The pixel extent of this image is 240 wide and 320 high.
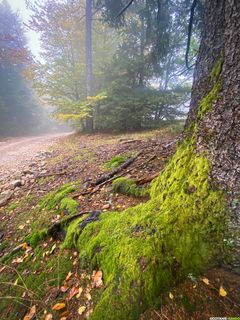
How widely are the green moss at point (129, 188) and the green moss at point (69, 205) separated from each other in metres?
0.59

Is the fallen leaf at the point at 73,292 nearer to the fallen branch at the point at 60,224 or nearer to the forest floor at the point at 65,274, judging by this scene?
the forest floor at the point at 65,274

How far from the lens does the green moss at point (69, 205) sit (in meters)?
2.62

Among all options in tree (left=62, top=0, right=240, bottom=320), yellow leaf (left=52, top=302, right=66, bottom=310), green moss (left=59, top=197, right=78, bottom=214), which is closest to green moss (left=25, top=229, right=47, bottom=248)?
green moss (left=59, top=197, right=78, bottom=214)

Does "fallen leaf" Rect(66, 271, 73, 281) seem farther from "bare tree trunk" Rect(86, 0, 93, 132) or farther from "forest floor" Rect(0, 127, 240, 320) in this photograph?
"bare tree trunk" Rect(86, 0, 93, 132)

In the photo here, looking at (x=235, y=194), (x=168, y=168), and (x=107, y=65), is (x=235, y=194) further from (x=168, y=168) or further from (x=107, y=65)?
(x=107, y=65)

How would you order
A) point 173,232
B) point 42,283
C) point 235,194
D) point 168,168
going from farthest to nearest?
Answer: 1. point 168,168
2. point 42,283
3. point 173,232
4. point 235,194

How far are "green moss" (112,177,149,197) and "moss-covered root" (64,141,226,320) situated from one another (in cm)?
55

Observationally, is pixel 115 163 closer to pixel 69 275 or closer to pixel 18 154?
pixel 69 275

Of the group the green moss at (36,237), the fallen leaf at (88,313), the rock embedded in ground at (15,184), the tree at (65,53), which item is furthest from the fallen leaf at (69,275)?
the tree at (65,53)

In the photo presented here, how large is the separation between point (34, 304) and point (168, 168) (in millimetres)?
1761

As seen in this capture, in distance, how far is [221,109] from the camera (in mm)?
1488

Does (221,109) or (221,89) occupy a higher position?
(221,89)

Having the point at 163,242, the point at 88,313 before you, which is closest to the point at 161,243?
the point at 163,242

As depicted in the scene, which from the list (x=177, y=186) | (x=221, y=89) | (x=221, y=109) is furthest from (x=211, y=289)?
(x=221, y=89)
